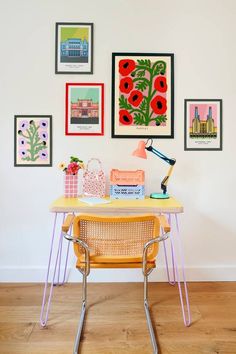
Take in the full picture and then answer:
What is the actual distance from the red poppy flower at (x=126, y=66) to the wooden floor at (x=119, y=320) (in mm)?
1750

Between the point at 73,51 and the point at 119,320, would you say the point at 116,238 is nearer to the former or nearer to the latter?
the point at 119,320

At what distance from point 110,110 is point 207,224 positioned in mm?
1262

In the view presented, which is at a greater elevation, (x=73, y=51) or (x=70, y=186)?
(x=73, y=51)

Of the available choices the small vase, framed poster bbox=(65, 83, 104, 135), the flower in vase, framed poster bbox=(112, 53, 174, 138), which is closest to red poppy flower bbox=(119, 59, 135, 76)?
framed poster bbox=(112, 53, 174, 138)

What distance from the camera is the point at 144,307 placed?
5.65 ft

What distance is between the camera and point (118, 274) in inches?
83.1

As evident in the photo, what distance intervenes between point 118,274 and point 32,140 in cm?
133

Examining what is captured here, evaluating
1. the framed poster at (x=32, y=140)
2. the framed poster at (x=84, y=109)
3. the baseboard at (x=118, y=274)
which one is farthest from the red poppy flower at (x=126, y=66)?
the baseboard at (x=118, y=274)

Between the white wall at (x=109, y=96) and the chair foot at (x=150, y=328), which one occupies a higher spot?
the white wall at (x=109, y=96)

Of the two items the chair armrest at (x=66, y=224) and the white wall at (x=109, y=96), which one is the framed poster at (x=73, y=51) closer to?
the white wall at (x=109, y=96)

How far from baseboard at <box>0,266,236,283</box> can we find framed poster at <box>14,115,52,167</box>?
904mm

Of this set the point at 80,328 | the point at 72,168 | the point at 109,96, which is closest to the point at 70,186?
the point at 72,168

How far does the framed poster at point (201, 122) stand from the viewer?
208 centimetres

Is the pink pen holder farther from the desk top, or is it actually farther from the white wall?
the desk top
